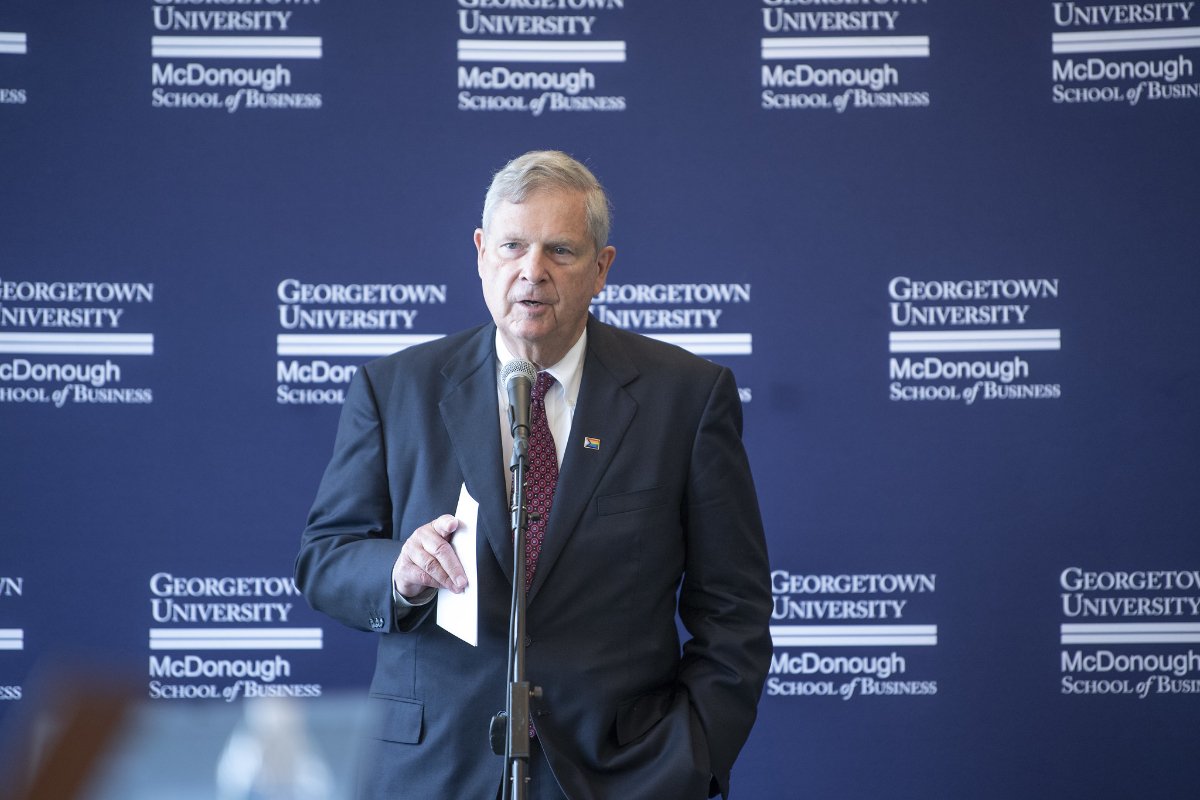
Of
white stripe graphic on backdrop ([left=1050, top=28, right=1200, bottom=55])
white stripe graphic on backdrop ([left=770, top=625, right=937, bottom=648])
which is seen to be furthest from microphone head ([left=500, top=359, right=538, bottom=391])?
white stripe graphic on backdrop ([left=1050, top=28, right=1200, bottom=55])

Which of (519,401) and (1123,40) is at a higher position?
(1123,40)

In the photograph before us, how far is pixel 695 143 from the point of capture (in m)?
3.65

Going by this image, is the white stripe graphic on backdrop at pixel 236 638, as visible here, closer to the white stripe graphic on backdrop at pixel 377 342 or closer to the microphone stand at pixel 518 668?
the white stripe graphic on backdrop at pixel 377 342

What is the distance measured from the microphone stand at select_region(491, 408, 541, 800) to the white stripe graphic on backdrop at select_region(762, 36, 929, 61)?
235 centimetres

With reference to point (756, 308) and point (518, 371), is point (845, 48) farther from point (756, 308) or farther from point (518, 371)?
point (518, 371)

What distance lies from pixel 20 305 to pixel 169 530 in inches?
33.0

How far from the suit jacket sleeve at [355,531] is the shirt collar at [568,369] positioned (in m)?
0.27

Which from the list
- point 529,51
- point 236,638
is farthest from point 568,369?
point 236,638

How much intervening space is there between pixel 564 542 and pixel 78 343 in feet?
7.21

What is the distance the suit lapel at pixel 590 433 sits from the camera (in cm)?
211

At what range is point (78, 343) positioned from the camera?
11.8 ft

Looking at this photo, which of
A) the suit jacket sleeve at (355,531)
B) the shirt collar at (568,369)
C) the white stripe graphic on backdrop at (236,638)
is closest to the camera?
the suit jacket sleeve at (355,531)

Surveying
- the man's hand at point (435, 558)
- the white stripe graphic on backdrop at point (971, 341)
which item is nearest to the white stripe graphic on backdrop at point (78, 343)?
the man's hand at point (435, 558)

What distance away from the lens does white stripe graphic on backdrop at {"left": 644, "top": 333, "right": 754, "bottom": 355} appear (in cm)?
361
